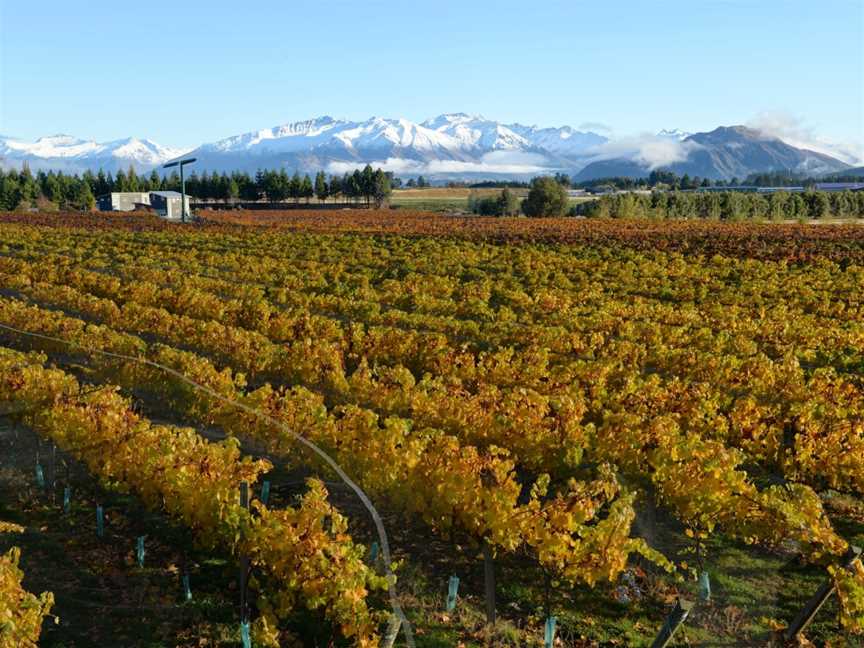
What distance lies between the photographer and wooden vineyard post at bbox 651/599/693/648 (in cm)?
737

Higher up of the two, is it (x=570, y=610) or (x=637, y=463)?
(x=637, y=463)

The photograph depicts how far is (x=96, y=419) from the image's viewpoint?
12.5 m

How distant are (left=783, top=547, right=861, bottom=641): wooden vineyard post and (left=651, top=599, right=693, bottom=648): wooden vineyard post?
2.39 meters

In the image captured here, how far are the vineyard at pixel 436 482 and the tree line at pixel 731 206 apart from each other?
82548 millimetres

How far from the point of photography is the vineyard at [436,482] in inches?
367

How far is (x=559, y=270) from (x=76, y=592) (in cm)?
3357

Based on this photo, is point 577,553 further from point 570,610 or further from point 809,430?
point 809,430

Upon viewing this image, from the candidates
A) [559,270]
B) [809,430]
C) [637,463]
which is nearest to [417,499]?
[637,463]

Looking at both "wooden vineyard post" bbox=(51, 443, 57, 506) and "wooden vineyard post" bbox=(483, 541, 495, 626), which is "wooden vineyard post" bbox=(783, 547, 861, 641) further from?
"wooden vineyard post" bbox=(51, 443, 57, 506)

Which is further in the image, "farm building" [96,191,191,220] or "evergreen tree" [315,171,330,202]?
"evergreen tree" [315,171,330,202]

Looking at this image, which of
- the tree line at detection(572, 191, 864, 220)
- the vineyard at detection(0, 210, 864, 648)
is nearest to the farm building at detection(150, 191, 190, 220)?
the tree line at detection(572, 191, 864, 220)

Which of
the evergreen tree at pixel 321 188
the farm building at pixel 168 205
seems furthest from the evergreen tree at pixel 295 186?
the farm building at pixel 168 205

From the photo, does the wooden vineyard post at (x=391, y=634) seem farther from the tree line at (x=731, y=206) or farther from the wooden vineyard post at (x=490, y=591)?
the tree line at (x=731, y=206)

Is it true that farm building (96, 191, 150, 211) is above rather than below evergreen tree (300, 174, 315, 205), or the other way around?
below
